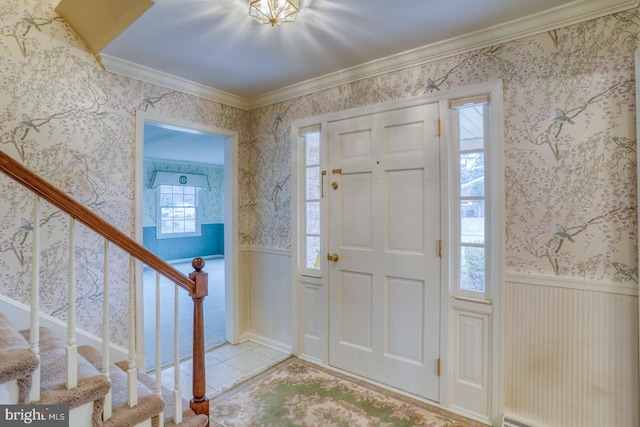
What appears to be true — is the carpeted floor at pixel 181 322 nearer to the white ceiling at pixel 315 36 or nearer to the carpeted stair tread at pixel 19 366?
the carpeted stair tread at pixel 19 366

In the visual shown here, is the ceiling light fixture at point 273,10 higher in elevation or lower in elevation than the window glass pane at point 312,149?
higher

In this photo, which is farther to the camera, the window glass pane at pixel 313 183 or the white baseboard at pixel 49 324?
the window glass pane at pixel 313 183

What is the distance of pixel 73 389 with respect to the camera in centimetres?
127

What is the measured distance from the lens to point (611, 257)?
166 cm

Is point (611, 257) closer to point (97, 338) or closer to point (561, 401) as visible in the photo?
point (561, 401)

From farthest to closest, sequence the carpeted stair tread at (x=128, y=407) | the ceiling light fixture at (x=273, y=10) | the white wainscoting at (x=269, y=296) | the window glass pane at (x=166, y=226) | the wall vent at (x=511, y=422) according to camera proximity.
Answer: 1. the window glass pane at (x=166, y=226)
2. the white wainscoting at (x=269, y=296)
3. the wall vent at (x=511, y=422)
4. the ceiling light fixture at (x=273, y=10)
5. the carpeted stair tread at (x=128, y=407)

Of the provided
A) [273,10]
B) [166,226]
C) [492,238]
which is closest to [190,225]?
[166,226]

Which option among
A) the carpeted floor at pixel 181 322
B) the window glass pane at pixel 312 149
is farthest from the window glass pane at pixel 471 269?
the carpeted floor at pixel 181 322

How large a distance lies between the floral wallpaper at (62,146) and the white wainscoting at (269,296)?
45.1 inches

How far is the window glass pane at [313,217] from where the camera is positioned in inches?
110

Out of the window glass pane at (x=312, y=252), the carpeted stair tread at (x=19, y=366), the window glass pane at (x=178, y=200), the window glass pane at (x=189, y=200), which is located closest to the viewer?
the carpeted stair tread at (x=19, y=366)

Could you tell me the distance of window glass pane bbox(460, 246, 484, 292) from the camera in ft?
6.64

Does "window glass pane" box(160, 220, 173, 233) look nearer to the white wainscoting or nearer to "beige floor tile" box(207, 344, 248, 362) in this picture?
the white wainscoting

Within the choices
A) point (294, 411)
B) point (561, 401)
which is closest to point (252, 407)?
point (294, 411)
